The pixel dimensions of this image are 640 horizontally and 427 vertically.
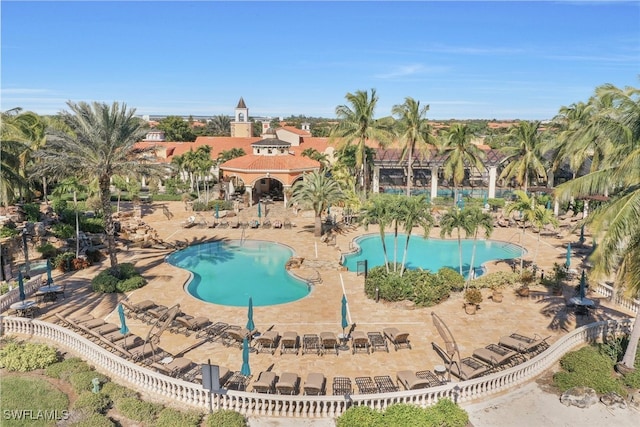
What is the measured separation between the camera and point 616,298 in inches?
790

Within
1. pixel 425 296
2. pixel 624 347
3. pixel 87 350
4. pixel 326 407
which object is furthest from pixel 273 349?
pixel 624 347

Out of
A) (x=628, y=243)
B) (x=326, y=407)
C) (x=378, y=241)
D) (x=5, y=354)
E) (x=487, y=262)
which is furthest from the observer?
(x=378, y=241)

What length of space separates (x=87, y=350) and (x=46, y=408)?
3112 millimetres

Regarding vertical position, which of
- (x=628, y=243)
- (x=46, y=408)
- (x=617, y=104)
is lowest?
(x=46, y=408)

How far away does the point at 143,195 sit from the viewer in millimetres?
50719

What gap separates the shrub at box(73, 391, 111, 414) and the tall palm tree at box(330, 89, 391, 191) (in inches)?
1238

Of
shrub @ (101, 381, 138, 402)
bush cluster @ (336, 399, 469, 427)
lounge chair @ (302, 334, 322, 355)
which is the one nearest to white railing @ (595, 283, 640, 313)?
bush cluster @ (336, 399, 469, 427)

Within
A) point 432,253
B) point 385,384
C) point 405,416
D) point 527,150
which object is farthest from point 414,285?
point 527,150

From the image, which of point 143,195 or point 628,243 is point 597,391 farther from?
point 143,195

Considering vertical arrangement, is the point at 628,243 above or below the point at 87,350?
above

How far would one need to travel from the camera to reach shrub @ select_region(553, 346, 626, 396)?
13.3 metres

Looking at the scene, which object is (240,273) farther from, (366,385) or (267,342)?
(366,385)

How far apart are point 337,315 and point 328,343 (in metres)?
3.59

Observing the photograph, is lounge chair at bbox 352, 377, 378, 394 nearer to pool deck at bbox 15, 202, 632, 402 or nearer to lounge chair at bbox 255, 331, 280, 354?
pool deck at bbox 15, 202, 632, 402
